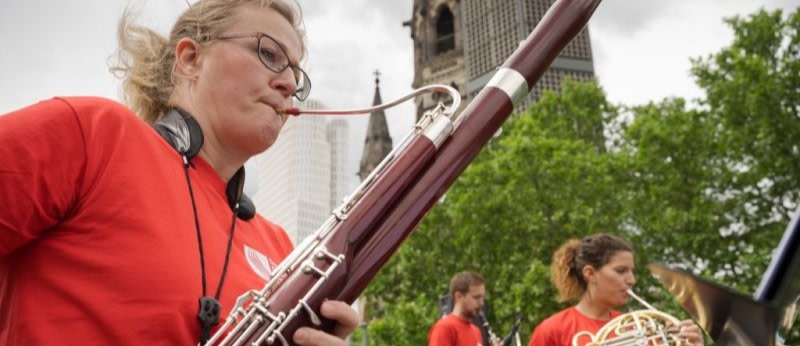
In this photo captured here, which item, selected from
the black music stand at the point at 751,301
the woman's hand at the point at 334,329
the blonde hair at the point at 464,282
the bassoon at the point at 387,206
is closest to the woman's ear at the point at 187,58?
the bassoon at the point at 387,206

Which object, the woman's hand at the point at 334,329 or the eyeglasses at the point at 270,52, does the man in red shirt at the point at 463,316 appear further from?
the woman's hand at the point at 334,329

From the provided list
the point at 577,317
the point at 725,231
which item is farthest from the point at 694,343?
the point at 725,231

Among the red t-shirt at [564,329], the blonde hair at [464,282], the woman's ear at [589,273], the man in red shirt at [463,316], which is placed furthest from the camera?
the blonde hair at [464,282]

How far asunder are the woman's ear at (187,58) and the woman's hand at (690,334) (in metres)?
3.95

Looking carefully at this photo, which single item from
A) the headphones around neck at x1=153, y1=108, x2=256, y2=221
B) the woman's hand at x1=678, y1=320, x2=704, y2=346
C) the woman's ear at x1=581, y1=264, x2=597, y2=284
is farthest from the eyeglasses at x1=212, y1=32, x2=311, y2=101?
the woman's ear at x1=581, y1=264, x2=597, y2=284

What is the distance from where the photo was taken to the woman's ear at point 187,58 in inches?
83.7

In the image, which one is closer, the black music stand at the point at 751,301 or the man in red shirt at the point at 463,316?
the black music stand at the point at 751,301

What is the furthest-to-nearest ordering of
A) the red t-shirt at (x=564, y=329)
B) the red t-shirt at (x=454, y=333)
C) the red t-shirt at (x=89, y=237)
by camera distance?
the red t-shirt at (x=454, y=333) → the red t-shirt at (x=564, y=329) → the red t-shirt at (x=89, y=237)

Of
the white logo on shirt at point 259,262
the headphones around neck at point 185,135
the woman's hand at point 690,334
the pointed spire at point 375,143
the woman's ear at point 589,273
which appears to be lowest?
the woman's hand at point 690,334

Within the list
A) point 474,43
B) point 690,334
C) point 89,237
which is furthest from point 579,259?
point 474,43

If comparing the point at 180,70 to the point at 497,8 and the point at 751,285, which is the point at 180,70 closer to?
the point at 751,285

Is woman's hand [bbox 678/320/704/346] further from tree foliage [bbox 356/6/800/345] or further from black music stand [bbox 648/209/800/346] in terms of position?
tree foliage [bbox 356/6/800/345]

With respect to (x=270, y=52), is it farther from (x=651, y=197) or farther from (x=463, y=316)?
(x=651, y=197)

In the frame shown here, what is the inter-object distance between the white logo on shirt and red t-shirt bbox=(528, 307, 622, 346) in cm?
343
